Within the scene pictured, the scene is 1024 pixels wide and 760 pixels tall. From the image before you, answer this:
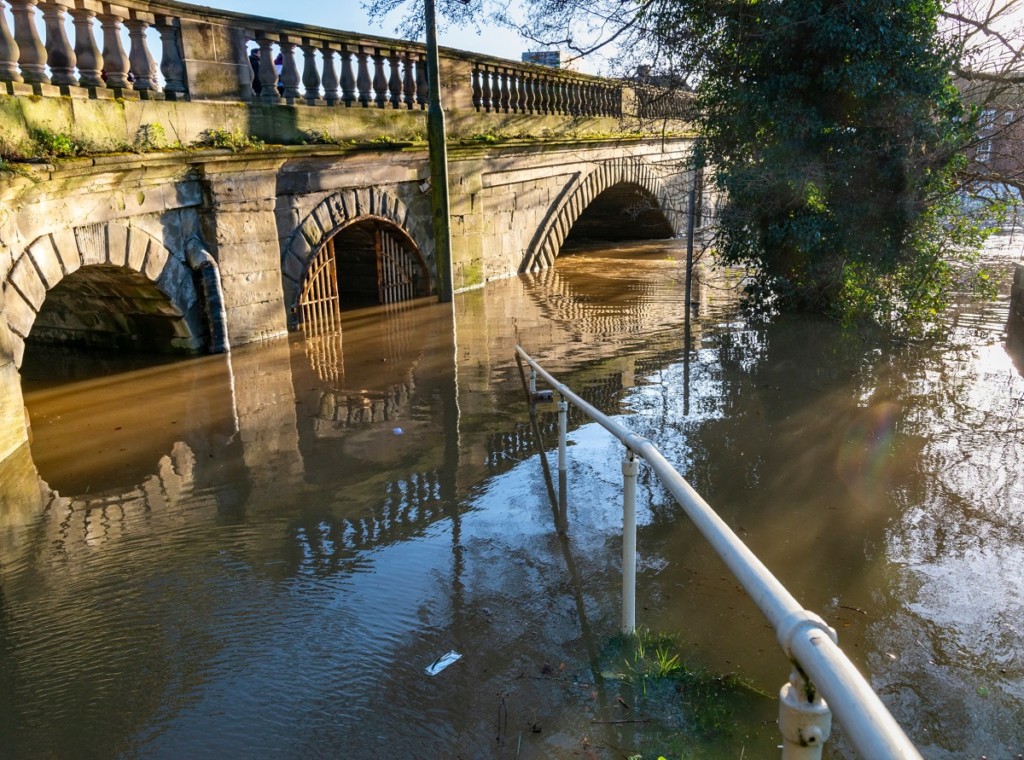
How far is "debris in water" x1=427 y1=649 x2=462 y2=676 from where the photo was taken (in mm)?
3631

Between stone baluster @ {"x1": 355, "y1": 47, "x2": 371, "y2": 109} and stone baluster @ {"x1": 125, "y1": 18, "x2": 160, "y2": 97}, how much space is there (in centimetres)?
343

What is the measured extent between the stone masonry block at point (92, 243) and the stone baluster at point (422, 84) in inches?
243

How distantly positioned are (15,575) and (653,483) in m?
4.02

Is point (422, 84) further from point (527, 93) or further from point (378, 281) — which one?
point (527, 93)

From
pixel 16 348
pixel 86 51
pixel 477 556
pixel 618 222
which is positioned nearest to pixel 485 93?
pixel 86 51

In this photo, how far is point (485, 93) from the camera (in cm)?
1500

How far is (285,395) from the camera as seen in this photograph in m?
8.45

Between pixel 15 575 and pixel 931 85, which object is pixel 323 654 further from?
pixel 931 85

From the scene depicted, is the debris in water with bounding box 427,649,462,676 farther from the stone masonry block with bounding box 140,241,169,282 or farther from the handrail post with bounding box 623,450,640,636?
the stone masonry block with bounding box 140,241,169,282

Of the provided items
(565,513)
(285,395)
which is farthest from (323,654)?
(285,395)

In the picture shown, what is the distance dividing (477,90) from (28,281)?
9.16 meters

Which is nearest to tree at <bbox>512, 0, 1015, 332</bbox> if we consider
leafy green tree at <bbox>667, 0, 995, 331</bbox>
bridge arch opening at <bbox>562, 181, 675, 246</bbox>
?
leafy green tree at <bbox>667, 0, 995, 331</bbox>

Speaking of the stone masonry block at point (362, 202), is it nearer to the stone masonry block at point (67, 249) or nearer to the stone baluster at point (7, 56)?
the stone masonry block at point (67, 249)

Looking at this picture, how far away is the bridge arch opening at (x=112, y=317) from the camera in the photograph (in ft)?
31.1
